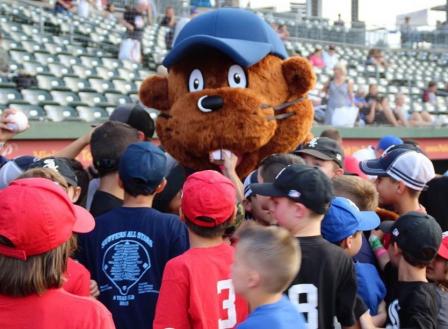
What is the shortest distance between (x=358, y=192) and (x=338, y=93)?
276 inches

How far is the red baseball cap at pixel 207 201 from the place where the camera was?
2500 millimetres

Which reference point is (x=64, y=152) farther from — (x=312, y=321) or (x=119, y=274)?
(x=312, y=321)

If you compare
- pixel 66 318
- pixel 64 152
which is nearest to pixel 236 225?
pixel 66 318

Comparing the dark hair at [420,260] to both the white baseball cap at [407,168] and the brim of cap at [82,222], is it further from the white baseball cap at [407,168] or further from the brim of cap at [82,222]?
the brim of cap at [82,222]

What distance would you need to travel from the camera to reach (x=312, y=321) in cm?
247

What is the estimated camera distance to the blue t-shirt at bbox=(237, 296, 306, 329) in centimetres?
199

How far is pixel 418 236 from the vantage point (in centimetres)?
279

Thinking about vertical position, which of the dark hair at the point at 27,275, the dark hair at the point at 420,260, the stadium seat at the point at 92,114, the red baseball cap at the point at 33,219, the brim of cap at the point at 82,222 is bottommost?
the stadium seat at the point at 92,114

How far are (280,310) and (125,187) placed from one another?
3.39 feet

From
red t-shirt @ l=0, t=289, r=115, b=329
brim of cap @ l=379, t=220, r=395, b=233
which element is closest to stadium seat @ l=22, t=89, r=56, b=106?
brim of cap @ l=379, t=220, r=395, b=233

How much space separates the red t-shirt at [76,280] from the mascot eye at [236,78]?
1538mm

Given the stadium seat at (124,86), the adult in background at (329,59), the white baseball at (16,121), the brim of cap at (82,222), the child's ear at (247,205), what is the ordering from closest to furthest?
the brim of cap at (82,222)
the child's ear at (247,205)
the white baseball at (16,121)
the stadium seat at (124,86)
the adult in background at (329,59)

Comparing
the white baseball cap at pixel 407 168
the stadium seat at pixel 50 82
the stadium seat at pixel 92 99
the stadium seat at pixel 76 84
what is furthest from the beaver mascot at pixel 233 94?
the stadium seat at pixel 76 84

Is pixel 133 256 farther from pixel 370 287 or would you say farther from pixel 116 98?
pixel 116 98
